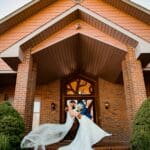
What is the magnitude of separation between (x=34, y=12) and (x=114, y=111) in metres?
5.52

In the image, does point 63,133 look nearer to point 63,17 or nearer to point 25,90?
point 25,90

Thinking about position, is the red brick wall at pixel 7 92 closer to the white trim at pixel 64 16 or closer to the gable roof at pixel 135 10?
the white trim at pixel 64 16

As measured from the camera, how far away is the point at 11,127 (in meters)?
6.28

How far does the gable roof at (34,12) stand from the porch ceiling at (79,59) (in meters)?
1.72

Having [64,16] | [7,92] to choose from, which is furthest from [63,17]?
[7,92]

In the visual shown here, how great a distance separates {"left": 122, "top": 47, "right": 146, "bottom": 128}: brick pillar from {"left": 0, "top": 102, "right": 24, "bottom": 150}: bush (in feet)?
11.8

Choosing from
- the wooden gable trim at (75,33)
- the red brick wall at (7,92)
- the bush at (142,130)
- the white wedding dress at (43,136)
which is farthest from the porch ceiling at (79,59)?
the white wedding dress at (43,136)

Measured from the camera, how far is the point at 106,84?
11227 millimetres

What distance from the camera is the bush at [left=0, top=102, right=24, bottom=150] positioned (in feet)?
20.3

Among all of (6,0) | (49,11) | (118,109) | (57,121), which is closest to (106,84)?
(118,109)

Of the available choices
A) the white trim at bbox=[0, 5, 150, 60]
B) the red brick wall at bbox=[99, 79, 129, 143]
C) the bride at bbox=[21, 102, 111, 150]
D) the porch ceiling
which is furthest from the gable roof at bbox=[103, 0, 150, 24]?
the bride at bbox=[21, 102, 111, 150]

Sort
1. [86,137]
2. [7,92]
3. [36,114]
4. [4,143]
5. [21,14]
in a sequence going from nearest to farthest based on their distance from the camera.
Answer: [4,143] < [86,137] < [21,14] < [7,92] < [36,114]

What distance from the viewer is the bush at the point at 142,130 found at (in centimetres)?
608

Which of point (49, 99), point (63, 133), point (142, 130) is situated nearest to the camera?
point (142, 130)
